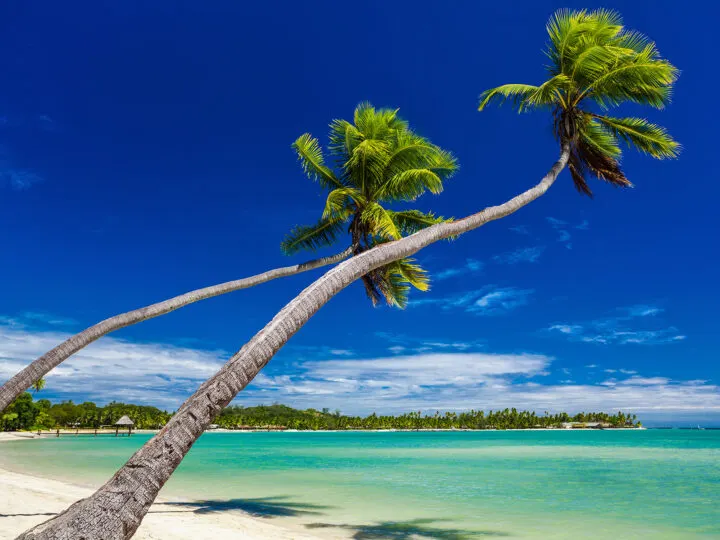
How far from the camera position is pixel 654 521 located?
1179 cm

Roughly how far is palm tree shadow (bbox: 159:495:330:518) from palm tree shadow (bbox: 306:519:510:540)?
1.71m

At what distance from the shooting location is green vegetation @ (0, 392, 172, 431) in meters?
68.0

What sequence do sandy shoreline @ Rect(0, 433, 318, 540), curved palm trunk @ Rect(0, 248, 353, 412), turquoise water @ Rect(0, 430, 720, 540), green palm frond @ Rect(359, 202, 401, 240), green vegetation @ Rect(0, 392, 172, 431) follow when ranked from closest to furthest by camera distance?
1. curved palm trunk @ Rect(0, 248, 353, 412)
2. sandy shoreline @ Rect(0, 433, 318, 540)
3. green palm frond @ Rect(359, 202, 401, 240)
4. turquoise water @ Rect(0, 430, 720, 540)
5. green vegetation @ Rect(0, 392, 172, 431)

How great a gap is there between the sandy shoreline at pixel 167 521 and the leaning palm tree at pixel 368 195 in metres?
3.24

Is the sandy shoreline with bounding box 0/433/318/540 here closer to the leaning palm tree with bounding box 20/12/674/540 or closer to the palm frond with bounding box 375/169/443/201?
the leaning palm tree with bounding box 20/12/674/540

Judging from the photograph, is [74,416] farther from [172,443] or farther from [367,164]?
[172,443]

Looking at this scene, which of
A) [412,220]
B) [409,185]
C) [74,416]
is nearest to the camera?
[409,185]

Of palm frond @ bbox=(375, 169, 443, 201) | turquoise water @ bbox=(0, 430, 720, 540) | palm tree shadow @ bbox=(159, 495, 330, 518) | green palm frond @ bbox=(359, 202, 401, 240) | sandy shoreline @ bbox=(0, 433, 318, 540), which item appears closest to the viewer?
sandy shoreline @ bbox=(0, 433, 318, 540)

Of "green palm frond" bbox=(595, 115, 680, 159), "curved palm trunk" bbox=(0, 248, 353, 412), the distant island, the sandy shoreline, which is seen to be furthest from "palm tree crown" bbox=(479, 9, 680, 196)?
the distant island

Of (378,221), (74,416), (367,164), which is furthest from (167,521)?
(74,416)

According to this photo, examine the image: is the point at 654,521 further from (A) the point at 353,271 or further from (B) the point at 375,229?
(A) the point at 353,271

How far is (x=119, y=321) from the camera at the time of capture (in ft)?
27.8

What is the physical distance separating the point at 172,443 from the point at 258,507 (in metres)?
10.4

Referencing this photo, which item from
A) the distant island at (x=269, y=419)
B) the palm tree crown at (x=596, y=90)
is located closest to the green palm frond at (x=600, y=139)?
the palm tree crown at (x=596, y=90)
